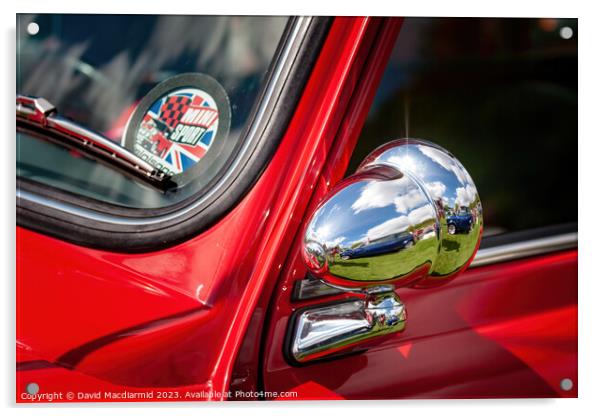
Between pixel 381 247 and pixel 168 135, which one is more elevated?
pixel 168 135

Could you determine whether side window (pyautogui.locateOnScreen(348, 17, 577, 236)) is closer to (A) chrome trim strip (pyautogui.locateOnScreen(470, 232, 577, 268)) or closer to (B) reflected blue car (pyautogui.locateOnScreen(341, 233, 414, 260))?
(A) chrome trim strip (pyautogui.locateOnScreen(470, 232, 577, 268))

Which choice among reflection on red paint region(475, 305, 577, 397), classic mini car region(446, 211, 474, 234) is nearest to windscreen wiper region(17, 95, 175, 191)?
classic mini car region(446, 211, 474, 234)

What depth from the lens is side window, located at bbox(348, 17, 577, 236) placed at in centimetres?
105

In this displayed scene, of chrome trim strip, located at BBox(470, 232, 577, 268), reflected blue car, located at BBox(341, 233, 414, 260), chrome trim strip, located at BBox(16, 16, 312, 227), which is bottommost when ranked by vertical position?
reflected blue car, located at BBox(341, 233, 414, 260)

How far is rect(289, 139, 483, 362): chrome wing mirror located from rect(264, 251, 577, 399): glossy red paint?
0.27 ft

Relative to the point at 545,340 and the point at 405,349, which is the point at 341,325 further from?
the point at 545,340

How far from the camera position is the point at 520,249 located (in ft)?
3.44

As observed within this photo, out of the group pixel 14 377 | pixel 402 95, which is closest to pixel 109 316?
pixel 14 377

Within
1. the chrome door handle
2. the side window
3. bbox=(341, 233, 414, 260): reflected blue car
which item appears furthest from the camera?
the side window

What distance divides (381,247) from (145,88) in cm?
53

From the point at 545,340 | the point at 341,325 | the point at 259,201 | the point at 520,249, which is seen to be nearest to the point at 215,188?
the point at 259,201

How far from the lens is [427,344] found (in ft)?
3.42
